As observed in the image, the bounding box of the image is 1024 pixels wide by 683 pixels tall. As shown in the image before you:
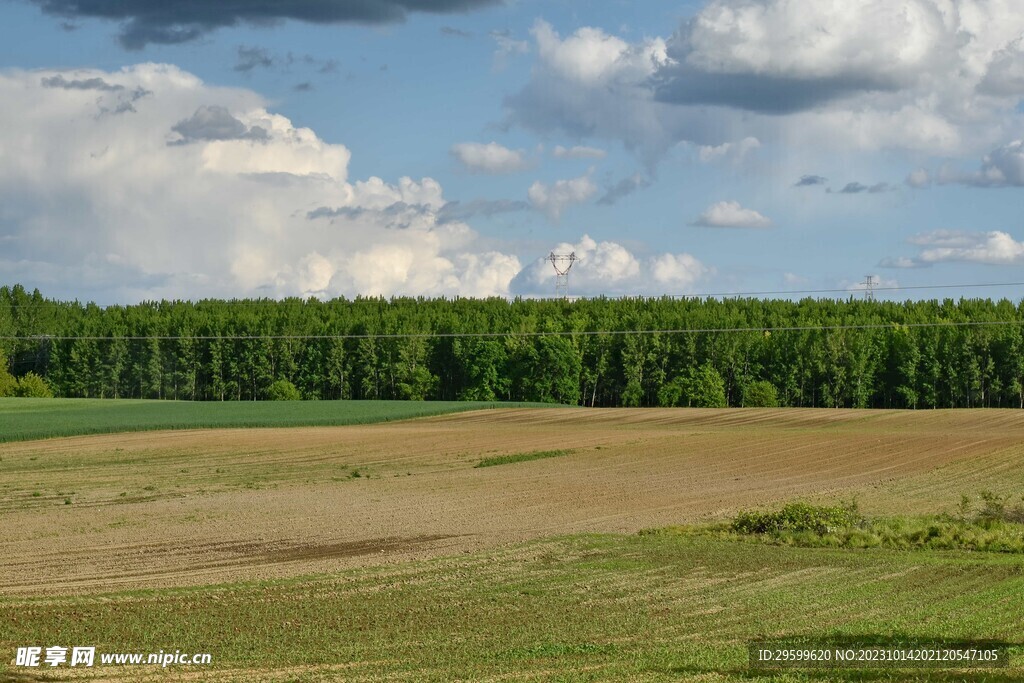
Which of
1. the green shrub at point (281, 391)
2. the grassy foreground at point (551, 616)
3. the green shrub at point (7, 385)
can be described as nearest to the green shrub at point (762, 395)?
the green shrub at point (281, 391)

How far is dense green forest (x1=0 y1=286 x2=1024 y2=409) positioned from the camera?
447 feet

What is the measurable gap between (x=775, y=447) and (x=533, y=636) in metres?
42.6

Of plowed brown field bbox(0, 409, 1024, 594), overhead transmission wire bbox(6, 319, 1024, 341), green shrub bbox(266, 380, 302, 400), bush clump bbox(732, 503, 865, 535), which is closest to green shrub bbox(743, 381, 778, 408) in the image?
overhead transmission wire bbox(6, 319, 1024, 341)

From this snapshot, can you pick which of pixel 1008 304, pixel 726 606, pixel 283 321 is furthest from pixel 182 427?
pixel 1008 304

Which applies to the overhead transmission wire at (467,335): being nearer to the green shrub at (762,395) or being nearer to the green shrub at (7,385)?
the green shrub at (7,385)

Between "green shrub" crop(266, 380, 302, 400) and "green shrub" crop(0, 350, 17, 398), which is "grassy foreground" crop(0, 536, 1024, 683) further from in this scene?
"green shrub" crop(0, 350, 17, 398)

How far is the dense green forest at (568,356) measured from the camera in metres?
136

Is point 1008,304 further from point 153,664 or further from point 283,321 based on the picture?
point 153,664

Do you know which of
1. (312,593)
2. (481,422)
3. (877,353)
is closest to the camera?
(312,593)

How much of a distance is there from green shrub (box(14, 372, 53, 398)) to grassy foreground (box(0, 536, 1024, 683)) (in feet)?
395

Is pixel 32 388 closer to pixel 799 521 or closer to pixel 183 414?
pixel 183 414

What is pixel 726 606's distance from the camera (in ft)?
69.6

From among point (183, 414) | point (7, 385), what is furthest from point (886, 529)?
point (7, 385)

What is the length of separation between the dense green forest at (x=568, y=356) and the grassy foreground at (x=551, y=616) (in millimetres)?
104346
